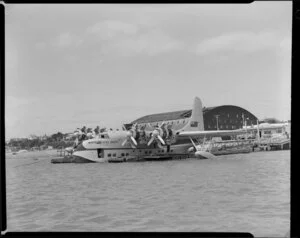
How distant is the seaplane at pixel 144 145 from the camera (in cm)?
341

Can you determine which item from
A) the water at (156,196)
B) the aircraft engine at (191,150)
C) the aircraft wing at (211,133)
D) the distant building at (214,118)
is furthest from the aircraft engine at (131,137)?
the aircraft engine at (191,150)

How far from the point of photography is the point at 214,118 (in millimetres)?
3072

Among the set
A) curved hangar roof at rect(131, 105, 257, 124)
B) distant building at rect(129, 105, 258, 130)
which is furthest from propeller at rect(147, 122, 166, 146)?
curved hangar roof at rect(131, 105, 257, 124)

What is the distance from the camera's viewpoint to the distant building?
9.28 ft

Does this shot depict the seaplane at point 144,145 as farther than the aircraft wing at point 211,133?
Yes

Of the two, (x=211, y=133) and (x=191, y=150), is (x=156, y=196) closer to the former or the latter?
(x=211, y=133)

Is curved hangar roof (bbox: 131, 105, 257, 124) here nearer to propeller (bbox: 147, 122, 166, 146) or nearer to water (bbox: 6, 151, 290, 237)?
propeller (bbox: 147, 122, 166, 146)

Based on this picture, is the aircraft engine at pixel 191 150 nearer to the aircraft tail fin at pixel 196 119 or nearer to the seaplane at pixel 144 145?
the seaplane at pixel 144 145

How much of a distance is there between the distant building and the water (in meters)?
0.38

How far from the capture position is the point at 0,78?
4.47ft
